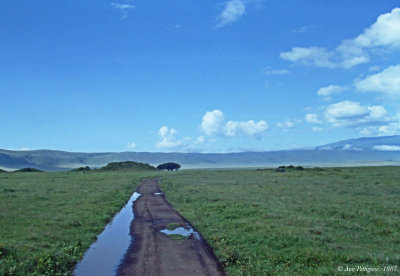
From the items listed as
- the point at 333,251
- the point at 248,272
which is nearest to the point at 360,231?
the point at 333,251

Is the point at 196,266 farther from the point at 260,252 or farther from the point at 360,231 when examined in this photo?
the point at 360,231

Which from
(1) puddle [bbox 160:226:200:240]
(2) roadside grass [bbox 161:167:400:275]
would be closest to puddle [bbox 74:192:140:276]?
(1) puddle [bbox 160:226:200:240]

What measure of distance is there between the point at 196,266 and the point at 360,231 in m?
9.89

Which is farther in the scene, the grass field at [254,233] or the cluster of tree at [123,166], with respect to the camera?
the cluster of tree at [123,166]

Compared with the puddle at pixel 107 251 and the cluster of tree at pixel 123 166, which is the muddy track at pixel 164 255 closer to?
the puddle at pixel 107 251

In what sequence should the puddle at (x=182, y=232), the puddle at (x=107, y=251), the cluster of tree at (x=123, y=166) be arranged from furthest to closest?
the cluster of tree at (x=123, y=166) → the puddle at (x=182, y=232) → the puddle at (x=107, y=251)

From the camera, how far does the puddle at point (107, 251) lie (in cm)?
1197

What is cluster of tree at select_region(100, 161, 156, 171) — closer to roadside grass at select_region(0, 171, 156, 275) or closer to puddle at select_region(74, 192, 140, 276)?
roadside grass at select_region(0, 171, 156, 275)

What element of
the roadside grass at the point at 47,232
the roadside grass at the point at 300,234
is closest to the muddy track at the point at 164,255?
the roadside grass at the point at 300,234

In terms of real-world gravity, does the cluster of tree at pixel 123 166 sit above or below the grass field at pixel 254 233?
below

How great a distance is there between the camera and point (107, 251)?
47.5 ft

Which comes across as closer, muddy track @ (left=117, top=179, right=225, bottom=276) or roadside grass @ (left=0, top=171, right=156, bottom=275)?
muddy track @ (left=117, top=179, right=225, bottom=276)

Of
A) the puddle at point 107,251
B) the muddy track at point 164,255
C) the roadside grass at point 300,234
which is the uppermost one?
the roadside grass at point 300,234

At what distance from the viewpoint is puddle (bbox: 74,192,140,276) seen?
39.3 feet
